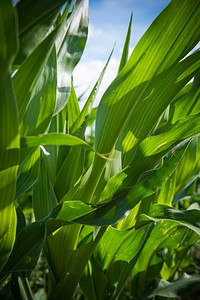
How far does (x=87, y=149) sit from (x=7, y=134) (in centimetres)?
15

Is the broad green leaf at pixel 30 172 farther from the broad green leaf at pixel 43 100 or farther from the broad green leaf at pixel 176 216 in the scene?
the broad green leaf at pixel 176 216

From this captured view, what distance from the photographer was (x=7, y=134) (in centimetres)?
41

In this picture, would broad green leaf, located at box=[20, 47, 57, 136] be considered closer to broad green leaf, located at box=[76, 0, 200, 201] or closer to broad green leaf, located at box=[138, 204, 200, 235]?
broad green leaf, located at box=[76, 0, 200, 201]

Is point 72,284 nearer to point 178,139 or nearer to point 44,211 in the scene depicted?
point 44,211

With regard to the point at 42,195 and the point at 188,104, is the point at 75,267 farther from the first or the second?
the point at 188,104

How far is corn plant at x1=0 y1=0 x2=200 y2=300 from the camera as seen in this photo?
1.49 ft

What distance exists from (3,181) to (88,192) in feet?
0.51

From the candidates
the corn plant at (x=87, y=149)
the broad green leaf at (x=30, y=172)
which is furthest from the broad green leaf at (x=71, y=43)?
the broad green leaf at (x=30, y=172)

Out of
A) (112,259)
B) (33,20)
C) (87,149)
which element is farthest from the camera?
(112,259)

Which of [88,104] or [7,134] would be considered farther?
[88,104]

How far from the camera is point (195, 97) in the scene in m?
0.71

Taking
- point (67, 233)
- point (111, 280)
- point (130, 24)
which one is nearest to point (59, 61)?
point (130, 24)

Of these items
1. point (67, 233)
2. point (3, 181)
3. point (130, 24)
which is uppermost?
point (130, 24)

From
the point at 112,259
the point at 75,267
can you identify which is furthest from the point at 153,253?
the point at 75,267
